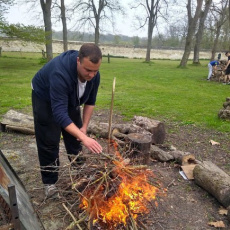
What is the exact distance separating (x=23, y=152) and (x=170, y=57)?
38987 mm

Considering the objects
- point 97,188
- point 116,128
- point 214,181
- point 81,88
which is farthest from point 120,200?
point 116,128

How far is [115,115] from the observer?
6594 mm

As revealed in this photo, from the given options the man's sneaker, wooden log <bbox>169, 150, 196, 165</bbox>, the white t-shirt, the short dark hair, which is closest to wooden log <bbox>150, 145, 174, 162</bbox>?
wooden log <bbox>169, 150, 196, 165</bbox>

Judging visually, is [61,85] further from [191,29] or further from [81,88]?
[191,29]

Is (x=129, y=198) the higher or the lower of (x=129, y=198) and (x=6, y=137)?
the higher

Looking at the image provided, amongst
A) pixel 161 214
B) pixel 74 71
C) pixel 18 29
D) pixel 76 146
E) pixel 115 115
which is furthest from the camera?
pixel 18 29

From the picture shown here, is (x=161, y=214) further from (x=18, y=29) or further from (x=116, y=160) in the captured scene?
(x=18, y=29)

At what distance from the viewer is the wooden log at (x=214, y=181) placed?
2969 millimetres

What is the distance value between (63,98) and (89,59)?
447 mm

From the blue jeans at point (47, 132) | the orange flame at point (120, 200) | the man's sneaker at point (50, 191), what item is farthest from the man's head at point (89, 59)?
the man's sneaker at point (50, 191)

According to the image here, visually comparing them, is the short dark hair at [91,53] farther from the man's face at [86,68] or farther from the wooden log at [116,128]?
the wooden log at [116,128]

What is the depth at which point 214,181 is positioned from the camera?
3125 millimetres

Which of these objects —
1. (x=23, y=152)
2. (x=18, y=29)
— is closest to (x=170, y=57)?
(x=18, y=29)

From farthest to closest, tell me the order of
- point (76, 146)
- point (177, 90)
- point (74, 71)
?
point (177, 90), point (76, 146), point (74, 71)
